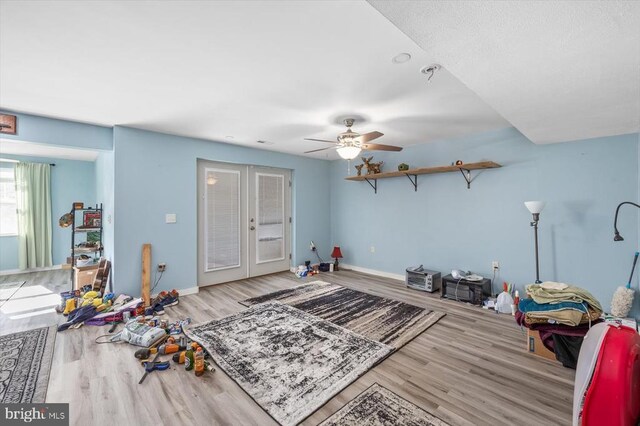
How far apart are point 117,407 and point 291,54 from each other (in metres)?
2.72

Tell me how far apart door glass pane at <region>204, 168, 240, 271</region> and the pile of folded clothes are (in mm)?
4233

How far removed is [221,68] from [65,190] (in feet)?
19.8

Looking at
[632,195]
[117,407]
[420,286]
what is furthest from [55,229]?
[632,195]

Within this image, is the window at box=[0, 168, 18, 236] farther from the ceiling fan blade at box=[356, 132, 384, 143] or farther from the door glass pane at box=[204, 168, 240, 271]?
the ceiling fan blade at box=[356, 132, 384, 143]

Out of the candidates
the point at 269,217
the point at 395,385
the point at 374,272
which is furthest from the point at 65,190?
the point at 395,385

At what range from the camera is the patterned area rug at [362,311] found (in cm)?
294

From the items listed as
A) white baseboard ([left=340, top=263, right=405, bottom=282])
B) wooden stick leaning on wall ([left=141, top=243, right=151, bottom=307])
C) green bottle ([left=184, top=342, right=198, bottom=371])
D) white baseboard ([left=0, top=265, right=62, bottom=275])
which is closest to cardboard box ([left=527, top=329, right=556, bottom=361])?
white baseboard ([left=340, top=263, right=405, bottom=282])

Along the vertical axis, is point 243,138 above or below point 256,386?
above

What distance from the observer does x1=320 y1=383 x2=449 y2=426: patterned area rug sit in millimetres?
1700

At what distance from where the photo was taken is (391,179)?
17.0ft

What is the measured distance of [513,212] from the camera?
381 cm

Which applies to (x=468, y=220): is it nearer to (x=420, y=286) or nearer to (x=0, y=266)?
(x=420, y=286)

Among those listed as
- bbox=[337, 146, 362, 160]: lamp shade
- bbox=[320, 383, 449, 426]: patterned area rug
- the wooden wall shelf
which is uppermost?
bbox=[337, 146, 362, 160]: lamp shade

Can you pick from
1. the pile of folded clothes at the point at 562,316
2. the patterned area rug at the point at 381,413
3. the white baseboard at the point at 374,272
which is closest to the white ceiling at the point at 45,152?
the white baseboard at the point at 374,272
